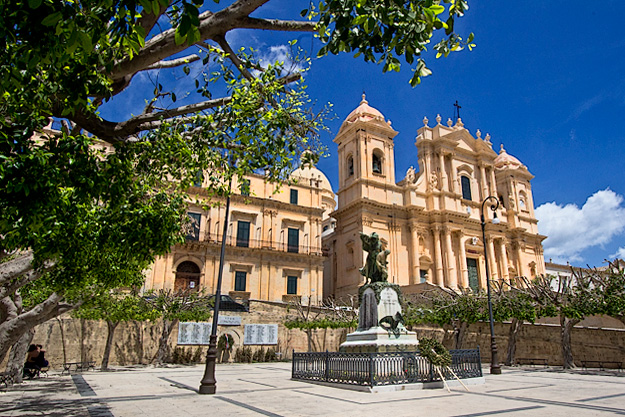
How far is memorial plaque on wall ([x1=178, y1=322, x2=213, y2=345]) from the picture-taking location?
76.4 ft

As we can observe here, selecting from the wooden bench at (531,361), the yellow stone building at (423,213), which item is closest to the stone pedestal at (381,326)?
the wooden bench at (531,361)

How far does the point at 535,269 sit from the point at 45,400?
144ft

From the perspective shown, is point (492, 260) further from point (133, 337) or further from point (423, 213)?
point (133, 337)

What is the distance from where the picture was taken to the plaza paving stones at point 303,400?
26.2 ft

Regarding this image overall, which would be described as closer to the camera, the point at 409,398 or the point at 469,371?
the point at 409,398

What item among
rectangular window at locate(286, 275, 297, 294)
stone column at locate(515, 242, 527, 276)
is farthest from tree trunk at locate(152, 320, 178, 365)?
stone column at locate(515, 242, 527, 276)

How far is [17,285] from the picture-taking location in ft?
29.2

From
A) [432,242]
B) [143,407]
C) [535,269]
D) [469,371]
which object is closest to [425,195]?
[432,242]

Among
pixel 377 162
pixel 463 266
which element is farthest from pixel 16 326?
pixel 463 266

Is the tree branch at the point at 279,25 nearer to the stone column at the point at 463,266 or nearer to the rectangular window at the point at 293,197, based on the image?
the rectangular window at the point at 293,197

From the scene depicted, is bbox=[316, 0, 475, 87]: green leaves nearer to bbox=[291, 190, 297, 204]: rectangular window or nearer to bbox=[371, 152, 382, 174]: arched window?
bbox=[291, 190, 297, 204]: rectangular window

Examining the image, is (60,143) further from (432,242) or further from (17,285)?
(432,242)

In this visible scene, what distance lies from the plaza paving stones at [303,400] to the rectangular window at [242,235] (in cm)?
2034

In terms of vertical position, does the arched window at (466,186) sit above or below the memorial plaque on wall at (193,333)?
above
